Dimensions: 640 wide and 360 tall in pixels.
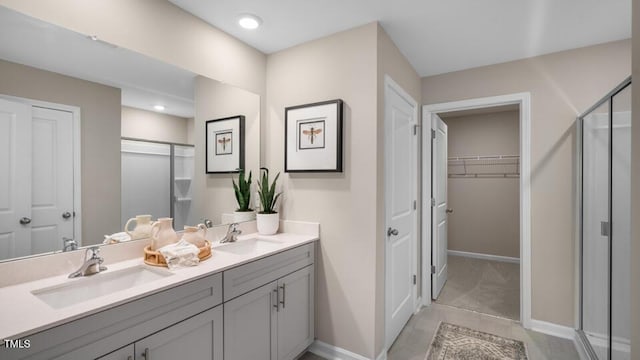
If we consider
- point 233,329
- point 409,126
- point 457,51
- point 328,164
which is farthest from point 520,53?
point 233,329

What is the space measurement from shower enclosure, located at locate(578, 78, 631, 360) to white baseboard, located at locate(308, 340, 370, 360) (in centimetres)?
140

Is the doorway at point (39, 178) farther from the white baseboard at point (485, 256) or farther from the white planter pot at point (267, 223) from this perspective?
the white baseboard at point (485, 256)

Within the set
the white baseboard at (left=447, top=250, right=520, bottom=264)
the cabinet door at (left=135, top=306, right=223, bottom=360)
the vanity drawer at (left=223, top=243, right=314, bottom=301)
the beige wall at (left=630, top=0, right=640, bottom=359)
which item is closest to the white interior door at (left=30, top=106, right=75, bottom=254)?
the cabinet door at (left=135, top=306, right=223, bottom=360)

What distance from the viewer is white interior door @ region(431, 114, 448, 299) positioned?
10.2 ft

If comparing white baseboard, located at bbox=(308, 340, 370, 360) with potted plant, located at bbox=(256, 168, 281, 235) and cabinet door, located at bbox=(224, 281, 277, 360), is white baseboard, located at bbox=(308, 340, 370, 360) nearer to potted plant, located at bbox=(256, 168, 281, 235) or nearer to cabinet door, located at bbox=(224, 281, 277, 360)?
cabinet door, located at bbox=(224, 281, 277, 360)

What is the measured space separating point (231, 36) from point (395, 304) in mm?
2444

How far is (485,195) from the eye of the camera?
15.2ft

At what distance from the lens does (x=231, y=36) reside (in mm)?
2191

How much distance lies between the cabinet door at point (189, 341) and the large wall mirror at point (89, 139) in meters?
0.65

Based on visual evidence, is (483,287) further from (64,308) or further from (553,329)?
(64,308)

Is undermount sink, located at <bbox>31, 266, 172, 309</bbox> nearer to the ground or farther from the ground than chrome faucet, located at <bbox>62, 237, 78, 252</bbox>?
nearer to the ground

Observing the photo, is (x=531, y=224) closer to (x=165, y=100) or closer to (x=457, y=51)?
(x=457, y=51)

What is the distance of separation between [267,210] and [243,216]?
7.7 inches

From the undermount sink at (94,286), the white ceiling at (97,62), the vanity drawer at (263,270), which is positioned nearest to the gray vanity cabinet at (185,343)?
the vanity drawer at (263,270)
